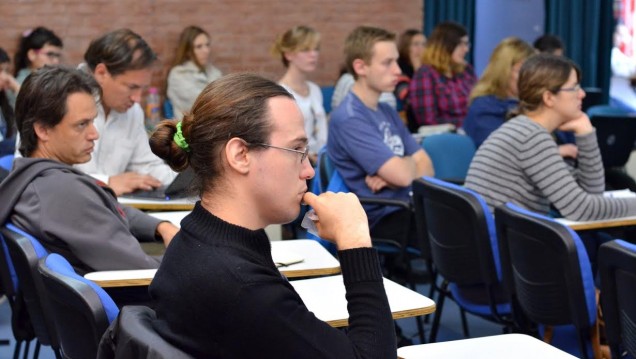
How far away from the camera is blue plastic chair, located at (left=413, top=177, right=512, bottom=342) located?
3.31 m

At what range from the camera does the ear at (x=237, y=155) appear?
170cm

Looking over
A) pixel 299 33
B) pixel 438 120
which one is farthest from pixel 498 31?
pixel 299 33

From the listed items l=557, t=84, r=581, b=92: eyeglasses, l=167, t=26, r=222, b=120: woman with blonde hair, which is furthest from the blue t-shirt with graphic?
l=167, t=26, r=222, b=120: woman with blonde hair

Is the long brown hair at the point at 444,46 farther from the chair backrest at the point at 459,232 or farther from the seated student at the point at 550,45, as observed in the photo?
the chair backrest at the point at 459,232

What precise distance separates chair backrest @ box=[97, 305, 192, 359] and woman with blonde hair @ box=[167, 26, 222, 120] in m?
5.64

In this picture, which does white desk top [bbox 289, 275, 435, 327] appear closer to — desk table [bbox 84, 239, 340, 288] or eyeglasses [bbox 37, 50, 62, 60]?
desk table [bbox 84, 239, 340, 288]

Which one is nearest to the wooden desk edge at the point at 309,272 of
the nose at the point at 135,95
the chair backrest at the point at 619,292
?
the chair backrest at the point at 619,292

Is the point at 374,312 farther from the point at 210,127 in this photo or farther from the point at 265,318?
the point at 210,127

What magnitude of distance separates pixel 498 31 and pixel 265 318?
773cm

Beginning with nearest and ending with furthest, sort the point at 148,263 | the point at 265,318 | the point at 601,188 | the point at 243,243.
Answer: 1. the point at 265,318
2. the point at 243,243
3. the point at 148,263
4. the point at 601,188

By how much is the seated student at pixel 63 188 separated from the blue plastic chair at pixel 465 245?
1098 millimetres

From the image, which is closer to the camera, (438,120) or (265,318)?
(265,318)

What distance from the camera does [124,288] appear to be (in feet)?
9.61

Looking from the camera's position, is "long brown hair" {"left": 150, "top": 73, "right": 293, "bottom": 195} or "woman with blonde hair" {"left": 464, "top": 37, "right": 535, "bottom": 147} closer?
"long brown hair" {"left": 150, "top": 73, "right": 293, "bottom": 195}
